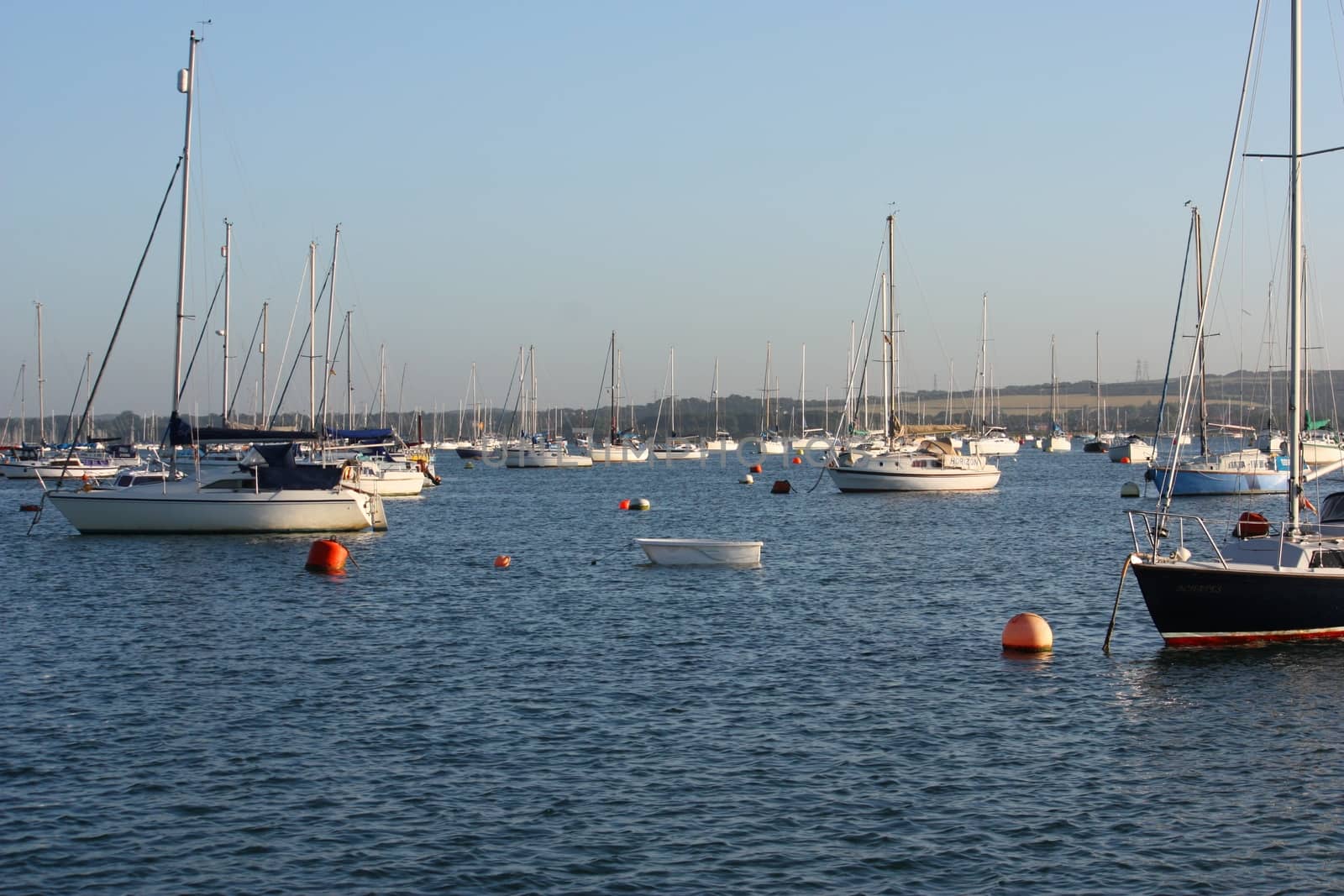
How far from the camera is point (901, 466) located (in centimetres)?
7956

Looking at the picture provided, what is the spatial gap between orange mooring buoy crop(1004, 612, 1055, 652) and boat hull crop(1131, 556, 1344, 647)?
2157 millimetres

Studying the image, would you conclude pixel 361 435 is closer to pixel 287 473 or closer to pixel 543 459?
pixel 287 473

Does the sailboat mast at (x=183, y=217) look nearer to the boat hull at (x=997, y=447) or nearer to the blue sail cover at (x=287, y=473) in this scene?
the blue sail cover at (x=287, y=473)

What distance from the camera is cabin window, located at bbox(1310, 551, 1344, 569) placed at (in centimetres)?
2708

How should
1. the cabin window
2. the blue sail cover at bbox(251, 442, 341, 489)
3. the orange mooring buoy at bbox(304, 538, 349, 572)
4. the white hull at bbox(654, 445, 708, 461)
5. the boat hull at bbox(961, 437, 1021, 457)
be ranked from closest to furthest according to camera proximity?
the cabin window, the orange mooring buoy at bbox(304, 538, 349, 572), the blue sail cover at bbox(251, 442, 341, 489), the boat hull at bbox(961, 437, 1021, 457), the white hull at bbox(654, 445, 708, 461)

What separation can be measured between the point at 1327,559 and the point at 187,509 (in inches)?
1592

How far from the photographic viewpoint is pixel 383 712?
2259 cm

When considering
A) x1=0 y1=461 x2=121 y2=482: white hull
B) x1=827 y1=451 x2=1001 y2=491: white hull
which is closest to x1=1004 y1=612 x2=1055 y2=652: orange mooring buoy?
x1=827 y1=451 x2=1001 y2=491: white hull

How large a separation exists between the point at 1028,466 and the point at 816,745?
13357cm

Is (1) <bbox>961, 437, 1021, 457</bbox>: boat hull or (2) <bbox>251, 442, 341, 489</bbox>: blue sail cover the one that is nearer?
(2) <bbox>251, 442, 341, 489</bbox>: blue sail cover

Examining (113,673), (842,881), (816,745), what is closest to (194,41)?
(113,673)

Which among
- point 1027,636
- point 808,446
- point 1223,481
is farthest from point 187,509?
point 808,446

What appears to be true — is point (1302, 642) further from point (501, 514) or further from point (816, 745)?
point (501, 514)

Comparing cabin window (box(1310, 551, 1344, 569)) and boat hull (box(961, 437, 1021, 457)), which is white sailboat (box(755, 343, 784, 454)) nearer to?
boat hull (box(961, 437, 1021, 457))
